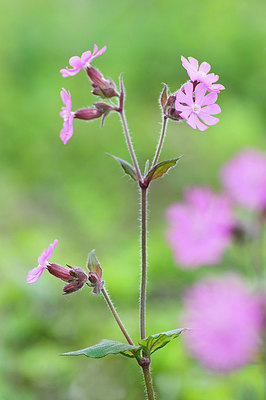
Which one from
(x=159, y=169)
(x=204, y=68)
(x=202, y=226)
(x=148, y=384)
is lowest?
(x=148, y=384)

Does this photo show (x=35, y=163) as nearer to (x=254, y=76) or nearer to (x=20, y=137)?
(x=20, y=137)

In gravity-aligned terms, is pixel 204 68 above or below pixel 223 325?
above

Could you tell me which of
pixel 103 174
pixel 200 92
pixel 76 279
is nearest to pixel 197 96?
pixel 200 92

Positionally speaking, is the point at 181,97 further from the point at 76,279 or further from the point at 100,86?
the point at 76,279

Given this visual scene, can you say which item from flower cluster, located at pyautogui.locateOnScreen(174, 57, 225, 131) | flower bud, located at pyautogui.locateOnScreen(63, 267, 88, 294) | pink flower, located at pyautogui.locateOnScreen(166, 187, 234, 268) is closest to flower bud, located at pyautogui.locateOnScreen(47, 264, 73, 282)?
flower bud, located at pyautogui.locateOnScreen(63, 267, 88, 294)

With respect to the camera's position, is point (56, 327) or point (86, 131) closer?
point (56, 327)

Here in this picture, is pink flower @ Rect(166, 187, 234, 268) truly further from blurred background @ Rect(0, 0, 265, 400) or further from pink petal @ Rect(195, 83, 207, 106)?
pink petal @ Rect(195, 83, 207, 106)

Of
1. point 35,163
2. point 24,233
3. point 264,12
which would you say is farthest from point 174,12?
point 24,233
